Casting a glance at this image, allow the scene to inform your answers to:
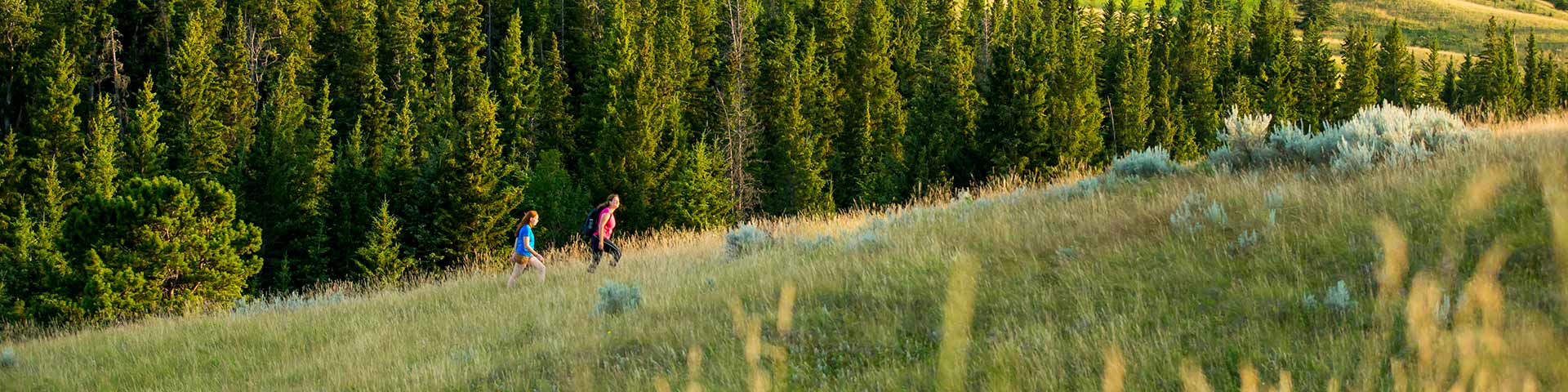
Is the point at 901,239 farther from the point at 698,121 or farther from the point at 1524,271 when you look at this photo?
the point at 698,121

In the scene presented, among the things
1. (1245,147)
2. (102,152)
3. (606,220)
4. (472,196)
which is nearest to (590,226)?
(606,220)

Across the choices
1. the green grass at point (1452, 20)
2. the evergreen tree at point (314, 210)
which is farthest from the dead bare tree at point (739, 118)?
the green grass at point (1452, 20)

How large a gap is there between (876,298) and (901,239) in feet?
6.73

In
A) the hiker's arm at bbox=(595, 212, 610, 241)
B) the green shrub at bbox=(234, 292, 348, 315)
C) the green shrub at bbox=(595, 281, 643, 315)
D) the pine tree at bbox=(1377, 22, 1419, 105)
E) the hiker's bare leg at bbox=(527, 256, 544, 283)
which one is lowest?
the pine tree at bbox=(1377, 22, 1419, 105)

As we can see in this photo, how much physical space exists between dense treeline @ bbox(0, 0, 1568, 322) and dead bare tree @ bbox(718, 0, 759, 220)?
23cm

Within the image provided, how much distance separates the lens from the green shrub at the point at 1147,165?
10195 mm

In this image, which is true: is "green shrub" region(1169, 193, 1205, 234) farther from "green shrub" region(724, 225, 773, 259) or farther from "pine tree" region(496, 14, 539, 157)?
"pine tree" region(496, 14, 539, 157)

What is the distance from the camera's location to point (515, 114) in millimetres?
68188

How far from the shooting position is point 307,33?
77.6 metres

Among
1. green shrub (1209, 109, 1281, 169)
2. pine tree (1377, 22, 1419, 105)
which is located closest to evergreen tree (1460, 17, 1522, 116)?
pine tree (1377, 22, 1419, 105)

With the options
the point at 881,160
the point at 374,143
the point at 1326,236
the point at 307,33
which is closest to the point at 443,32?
the point at 307,33

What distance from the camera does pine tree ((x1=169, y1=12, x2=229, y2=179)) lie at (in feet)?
190

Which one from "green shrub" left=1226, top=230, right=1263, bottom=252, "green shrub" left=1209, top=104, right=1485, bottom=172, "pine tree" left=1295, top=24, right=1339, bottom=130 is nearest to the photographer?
"green shrub" left=1226, top=230, right=1263, bottom=252

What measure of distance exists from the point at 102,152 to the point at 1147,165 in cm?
5750
